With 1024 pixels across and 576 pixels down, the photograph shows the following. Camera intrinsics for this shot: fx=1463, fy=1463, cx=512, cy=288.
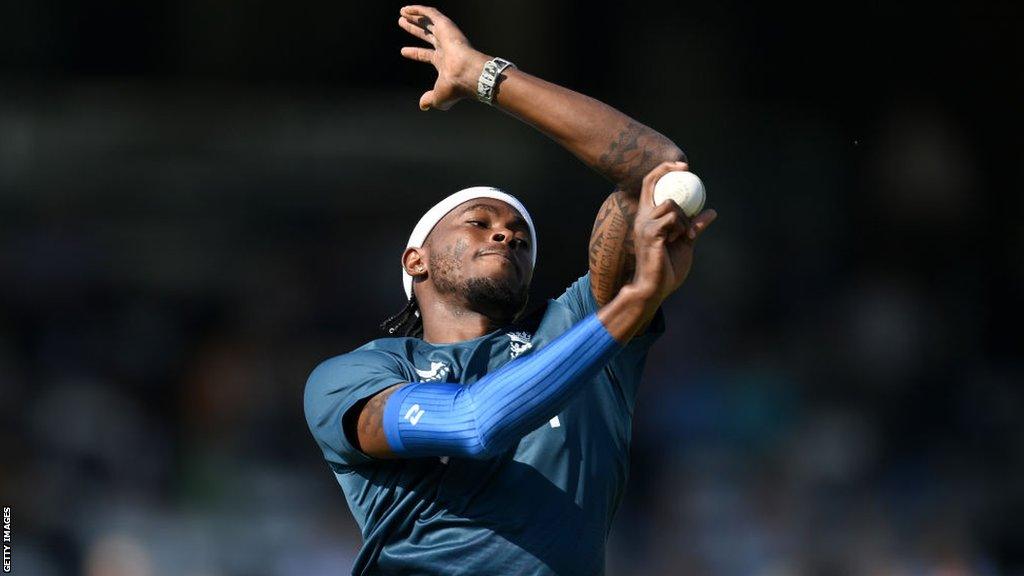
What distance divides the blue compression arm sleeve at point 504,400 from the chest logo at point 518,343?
61 cm

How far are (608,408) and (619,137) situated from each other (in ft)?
2.67

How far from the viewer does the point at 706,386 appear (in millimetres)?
8578

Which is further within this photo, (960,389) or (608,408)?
(960,389)

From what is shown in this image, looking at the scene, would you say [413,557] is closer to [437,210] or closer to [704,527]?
[437,210]

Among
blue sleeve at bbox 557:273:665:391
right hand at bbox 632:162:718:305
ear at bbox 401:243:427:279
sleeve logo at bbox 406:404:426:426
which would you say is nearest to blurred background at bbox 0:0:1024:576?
ear at bbox 401:243:427:279

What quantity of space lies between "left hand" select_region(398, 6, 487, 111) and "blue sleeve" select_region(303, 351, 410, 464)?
0.75 meters

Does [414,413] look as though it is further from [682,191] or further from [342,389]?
[682,191]

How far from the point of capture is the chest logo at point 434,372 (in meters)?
4.28

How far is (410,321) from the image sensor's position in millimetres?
5066

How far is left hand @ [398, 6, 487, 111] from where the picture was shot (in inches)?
160

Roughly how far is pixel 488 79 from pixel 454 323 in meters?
0.93

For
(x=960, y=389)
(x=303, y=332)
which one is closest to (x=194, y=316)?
(x=303, y=332)

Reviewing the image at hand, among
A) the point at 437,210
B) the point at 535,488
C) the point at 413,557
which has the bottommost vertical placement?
the point at 413,557

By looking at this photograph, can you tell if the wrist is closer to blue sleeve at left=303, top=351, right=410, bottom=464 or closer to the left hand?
the left hand
